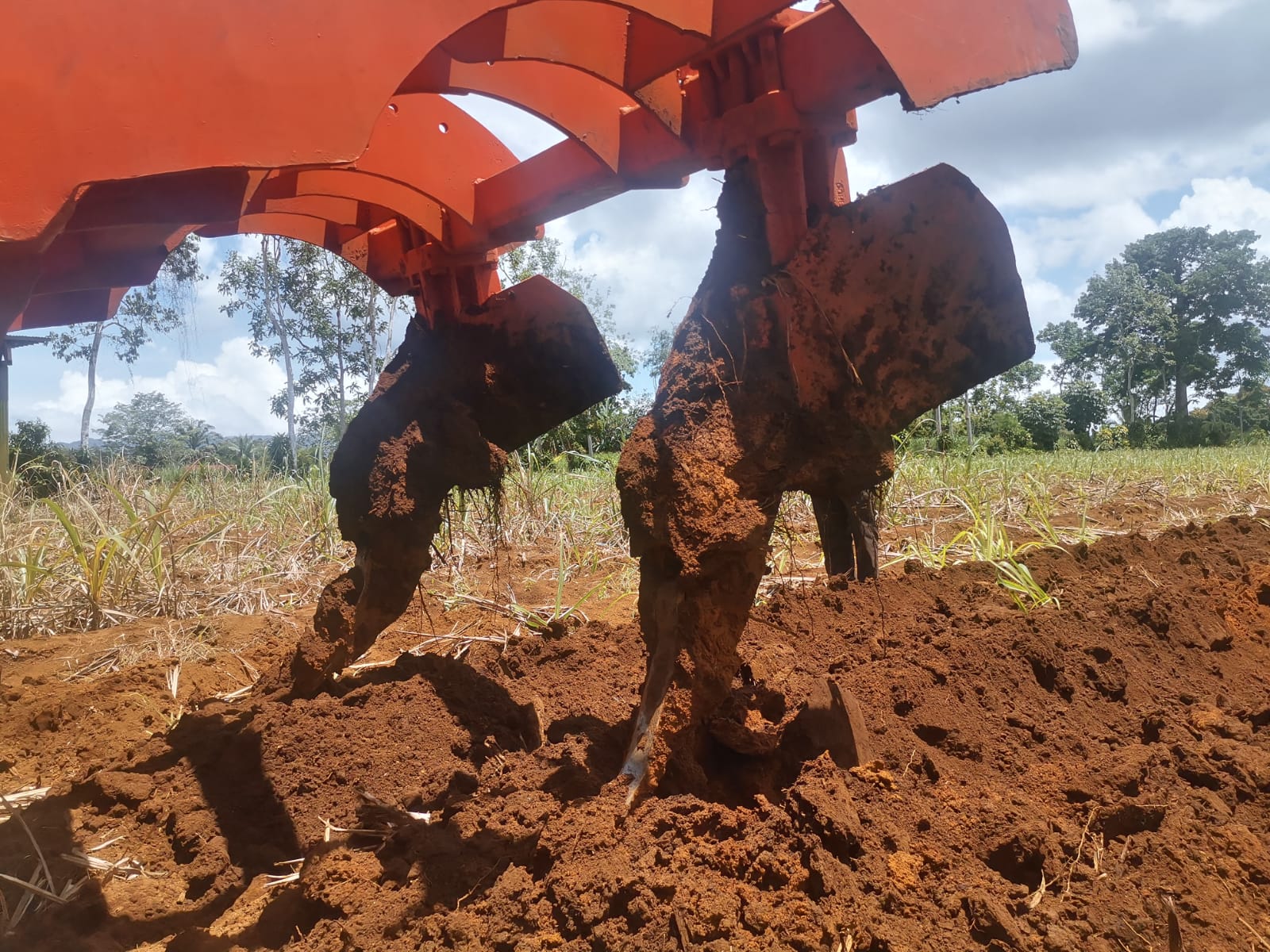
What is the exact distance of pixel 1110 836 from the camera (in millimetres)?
1557

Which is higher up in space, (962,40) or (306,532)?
(962,40)

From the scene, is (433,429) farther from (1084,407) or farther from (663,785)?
(1084,407)

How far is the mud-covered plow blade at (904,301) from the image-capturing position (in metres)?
1.66

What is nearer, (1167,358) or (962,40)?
(962,40)

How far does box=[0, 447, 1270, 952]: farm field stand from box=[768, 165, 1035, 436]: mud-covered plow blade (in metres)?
0.85

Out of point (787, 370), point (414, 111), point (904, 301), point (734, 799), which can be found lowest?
point (734, 799)

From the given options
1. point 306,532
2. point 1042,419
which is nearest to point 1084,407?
point 1042,419

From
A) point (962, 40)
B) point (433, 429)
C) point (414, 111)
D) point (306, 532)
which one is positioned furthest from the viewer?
point (306, 532)

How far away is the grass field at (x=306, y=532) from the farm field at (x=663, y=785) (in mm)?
100

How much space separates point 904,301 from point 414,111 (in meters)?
1.60

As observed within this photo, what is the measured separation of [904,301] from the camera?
1688mm

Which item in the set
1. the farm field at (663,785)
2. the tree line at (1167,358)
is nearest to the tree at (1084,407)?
the tree line at (1167,358)

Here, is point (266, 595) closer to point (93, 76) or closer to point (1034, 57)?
point (93, 76)

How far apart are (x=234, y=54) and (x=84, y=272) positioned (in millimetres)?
902
